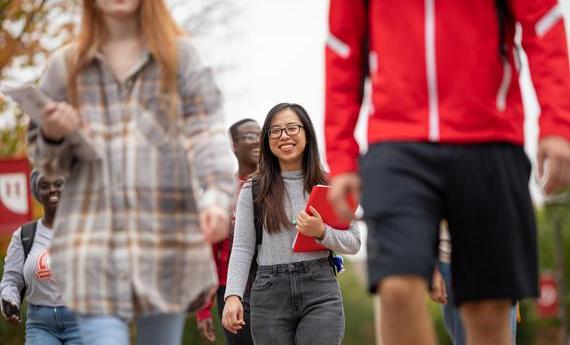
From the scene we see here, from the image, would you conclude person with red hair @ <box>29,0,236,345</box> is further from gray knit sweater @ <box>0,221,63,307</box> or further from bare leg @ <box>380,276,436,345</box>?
gray knit sweater @ <box>0,221,63,307</box>

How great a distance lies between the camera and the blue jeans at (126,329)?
184 inches

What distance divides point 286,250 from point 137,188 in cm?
273

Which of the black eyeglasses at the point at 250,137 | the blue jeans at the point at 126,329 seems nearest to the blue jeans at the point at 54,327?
the black eyeglasses at the point at 250,137

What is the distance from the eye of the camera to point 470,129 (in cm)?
446

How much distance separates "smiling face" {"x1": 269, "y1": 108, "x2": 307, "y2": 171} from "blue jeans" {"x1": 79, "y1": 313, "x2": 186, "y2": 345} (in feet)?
9.00

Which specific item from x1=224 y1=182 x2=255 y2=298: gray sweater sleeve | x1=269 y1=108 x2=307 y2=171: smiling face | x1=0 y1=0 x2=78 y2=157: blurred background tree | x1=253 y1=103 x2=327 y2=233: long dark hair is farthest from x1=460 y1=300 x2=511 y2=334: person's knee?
x1=0 y1=0 x2=78 y2=157: blurred background tree

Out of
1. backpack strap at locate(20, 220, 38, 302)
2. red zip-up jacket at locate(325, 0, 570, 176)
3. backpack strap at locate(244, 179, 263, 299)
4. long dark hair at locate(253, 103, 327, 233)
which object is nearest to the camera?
red zip-up jacket at locate(325, 0, 570, 176)

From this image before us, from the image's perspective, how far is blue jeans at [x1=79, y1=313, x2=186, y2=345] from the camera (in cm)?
466

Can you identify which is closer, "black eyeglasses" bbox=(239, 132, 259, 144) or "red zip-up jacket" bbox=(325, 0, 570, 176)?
"red zip-up jacket" bbox=(325, 0, 570, 176)

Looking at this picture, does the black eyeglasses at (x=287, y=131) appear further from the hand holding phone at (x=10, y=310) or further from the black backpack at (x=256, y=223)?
the hand holding phone at (x=10, y=310)

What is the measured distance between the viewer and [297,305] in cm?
712

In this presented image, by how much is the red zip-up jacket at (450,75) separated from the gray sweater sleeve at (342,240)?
248 cm

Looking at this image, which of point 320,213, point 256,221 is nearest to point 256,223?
point 256,221

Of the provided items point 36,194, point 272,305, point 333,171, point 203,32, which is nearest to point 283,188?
point 272,305
